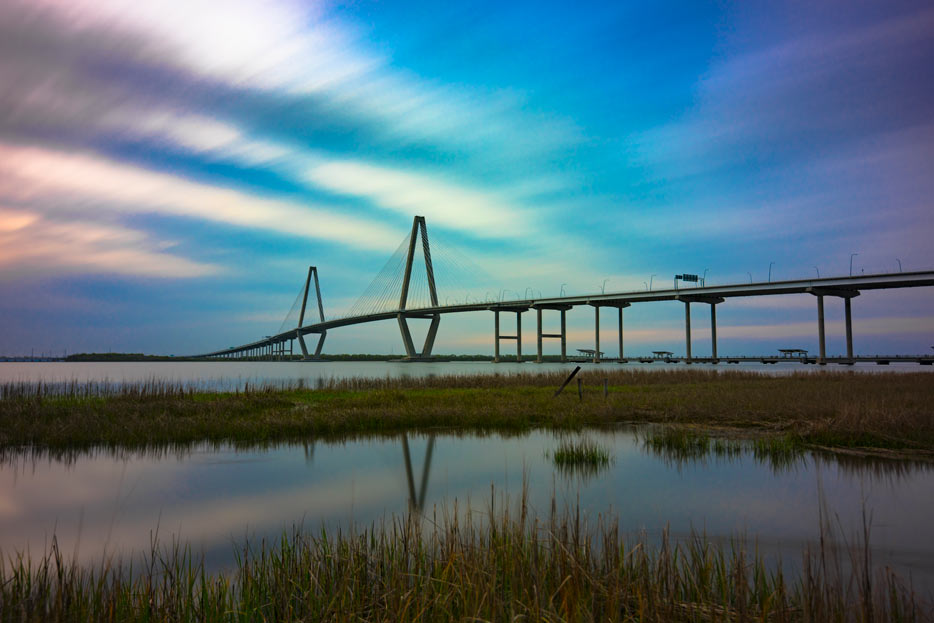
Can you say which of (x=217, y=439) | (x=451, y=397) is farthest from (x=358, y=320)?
(x=217, y=439)

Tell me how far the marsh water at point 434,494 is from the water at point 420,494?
0.09 feet

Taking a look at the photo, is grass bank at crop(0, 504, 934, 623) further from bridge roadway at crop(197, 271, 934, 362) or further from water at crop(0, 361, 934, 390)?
bridge roadway at crop(197, 271, 934, 362)

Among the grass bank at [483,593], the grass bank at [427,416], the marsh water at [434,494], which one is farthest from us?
the grass bank at [427,416]

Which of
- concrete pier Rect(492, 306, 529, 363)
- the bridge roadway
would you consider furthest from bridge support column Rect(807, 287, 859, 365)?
concrete pier Rect(492, 306, 529, 363)

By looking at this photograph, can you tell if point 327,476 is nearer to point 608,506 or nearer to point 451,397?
point 608,506

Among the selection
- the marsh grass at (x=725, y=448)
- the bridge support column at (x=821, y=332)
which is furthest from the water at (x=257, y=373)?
the marsh grass at (x=725, y=448)

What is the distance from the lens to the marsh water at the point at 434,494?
5.54 metres

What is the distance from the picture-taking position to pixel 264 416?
1348cm

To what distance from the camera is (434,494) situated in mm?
7645

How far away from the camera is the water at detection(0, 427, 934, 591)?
220 inches

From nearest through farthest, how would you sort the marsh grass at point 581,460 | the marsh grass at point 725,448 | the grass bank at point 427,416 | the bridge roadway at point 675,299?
the marsh grass at point 581,460, the marsh grass at point 725,448, the grass bank at point 427,416, the bridge roadway at point 675,299

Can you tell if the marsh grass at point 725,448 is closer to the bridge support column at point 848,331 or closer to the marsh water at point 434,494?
the marsh water at point 434,494

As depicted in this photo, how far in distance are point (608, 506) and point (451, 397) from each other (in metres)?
12.1

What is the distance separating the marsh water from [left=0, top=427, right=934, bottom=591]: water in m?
0.03
